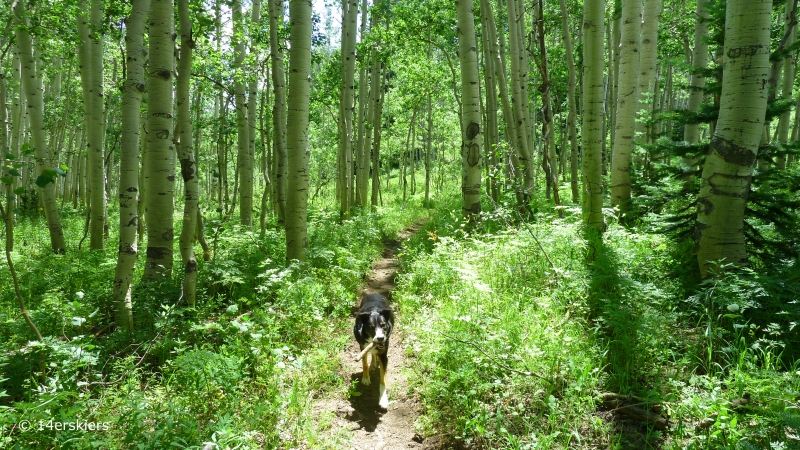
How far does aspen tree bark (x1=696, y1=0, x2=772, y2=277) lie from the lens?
12.1 ft

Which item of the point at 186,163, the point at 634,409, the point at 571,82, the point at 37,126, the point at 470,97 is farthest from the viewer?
the point at 571,82

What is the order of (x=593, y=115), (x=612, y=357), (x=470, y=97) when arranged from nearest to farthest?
(x=612, y=357), (x=593, y=115), (x=470, y=97)

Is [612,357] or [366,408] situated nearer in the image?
[612,357]

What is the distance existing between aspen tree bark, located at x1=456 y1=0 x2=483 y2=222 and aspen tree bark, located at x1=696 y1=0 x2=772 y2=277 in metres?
4.16

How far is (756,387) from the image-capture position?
264 centimetres

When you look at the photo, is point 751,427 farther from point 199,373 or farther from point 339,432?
point 199,373

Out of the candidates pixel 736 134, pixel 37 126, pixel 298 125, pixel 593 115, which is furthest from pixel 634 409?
pixel 37 126

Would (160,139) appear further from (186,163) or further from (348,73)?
(348,73)

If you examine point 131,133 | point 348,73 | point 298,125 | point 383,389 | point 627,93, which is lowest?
point 383,389

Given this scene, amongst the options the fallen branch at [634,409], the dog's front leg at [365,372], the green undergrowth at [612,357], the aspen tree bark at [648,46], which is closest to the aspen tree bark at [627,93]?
the aspen tree bark at [648,46]

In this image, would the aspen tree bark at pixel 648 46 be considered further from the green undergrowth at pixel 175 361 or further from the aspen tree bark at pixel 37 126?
the aspen tree bark at pixel 37 126

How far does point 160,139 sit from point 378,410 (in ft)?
13.8

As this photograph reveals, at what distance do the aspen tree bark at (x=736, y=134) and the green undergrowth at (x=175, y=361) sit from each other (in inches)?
159

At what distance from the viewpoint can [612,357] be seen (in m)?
3.38
